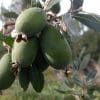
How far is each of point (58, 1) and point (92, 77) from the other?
1438 mm

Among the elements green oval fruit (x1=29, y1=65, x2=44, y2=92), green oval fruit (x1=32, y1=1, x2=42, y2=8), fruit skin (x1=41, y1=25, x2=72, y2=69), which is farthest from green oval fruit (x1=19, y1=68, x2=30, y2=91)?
green oval fruit (x1=32, y1=1, x2=42, y2=8)

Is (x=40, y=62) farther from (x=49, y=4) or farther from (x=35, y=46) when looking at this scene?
(x=49, y=4)

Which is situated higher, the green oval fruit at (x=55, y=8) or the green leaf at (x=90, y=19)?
the green oval fruit at (x=55, y=8)

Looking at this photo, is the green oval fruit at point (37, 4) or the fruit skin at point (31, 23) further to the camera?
the green oval fruit at point (37, 4)

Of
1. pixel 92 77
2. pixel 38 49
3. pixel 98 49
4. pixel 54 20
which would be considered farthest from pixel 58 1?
pixel 98 49

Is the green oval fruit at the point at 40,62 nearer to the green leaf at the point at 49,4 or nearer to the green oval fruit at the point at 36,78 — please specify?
the green oval fruit at the point at 36,78

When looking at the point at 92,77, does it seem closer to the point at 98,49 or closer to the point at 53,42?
the point at 53,42

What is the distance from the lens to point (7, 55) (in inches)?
49.6

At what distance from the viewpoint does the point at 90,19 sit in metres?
1.30

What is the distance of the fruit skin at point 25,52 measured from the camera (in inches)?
45.8

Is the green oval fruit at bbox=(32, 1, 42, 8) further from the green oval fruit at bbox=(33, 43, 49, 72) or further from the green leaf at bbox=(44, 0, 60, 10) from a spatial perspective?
the green oval fruit at bbox=(33, 43, 49, 72)

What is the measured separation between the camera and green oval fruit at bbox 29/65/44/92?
125 centimetres

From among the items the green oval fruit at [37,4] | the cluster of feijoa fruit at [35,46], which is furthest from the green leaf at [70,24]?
the green oval fruit at [37,4]

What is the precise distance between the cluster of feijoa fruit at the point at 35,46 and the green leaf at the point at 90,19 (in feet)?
0.41
